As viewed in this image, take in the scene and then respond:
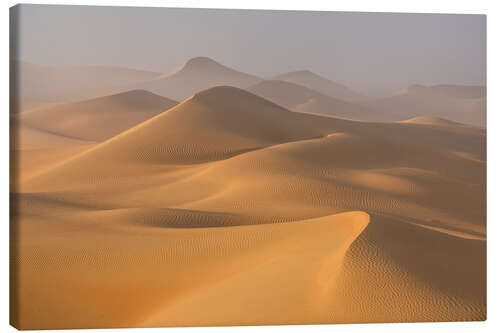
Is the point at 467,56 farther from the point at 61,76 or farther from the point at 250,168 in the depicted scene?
the point at 61,76

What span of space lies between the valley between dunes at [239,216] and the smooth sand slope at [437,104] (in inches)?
12.2

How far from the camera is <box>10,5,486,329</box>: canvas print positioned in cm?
981

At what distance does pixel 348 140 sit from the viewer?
19.3 meters

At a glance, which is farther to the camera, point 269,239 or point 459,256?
point 269,239

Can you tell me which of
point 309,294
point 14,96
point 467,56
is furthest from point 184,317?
point 467,56

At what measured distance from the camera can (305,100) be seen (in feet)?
55.4

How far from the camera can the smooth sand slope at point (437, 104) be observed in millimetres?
14944

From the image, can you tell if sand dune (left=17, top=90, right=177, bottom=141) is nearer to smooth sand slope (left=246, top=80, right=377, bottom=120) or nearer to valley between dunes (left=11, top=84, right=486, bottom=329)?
valley between dunes (left=11, top=84, right=486, bottom=329)

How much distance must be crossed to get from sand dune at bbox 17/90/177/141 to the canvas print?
84mm

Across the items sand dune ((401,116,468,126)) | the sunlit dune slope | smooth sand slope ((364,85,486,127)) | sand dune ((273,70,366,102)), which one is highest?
sand dune ((273,70,366,102))

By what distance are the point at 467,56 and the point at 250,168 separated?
19.2 ft

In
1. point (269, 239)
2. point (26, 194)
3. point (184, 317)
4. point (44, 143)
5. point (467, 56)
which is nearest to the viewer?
point (184, 317)

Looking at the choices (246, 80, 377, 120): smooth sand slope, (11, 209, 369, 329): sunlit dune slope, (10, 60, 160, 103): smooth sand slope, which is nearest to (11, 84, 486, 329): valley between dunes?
(11, 209, 369, 329): sunlit dune slope

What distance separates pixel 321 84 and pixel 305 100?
160cm
